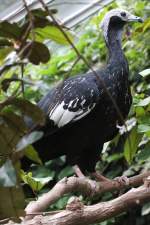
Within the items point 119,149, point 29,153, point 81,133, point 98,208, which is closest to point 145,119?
point 98,208

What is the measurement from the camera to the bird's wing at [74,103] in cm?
198

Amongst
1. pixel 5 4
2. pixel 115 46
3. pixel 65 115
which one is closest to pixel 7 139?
pixel 65 115

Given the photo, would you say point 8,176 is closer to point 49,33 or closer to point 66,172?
point 49,33

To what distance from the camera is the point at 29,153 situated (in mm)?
859

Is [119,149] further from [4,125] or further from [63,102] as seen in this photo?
[4,125]

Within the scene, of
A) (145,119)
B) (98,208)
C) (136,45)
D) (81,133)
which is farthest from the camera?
(136,45)

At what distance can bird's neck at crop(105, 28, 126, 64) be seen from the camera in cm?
213

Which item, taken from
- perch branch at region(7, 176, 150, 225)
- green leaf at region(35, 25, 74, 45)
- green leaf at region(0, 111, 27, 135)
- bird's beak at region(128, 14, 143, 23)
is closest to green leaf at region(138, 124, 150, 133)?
perch branch at region(7, 176, 150, 225)

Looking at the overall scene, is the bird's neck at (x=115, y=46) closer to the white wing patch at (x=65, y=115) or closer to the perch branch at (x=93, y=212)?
the white wing patch at (x=65, y=115)

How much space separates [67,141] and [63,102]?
0.14 m

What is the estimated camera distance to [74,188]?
1453 millimetres

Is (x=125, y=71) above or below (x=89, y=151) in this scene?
above

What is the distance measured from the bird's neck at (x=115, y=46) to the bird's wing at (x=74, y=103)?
13 centimetres

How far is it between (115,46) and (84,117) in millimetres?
367
